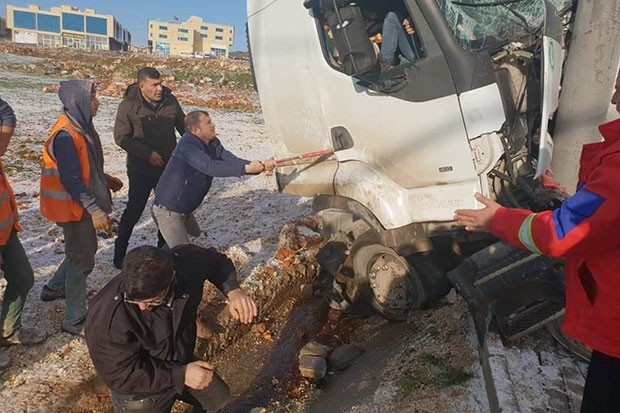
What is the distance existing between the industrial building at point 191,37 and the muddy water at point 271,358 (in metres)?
81.7

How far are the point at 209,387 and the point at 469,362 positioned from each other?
167cm

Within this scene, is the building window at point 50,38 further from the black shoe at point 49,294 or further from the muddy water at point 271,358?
the muddy water at point 271,358

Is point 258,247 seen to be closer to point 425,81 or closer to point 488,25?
point 425,81

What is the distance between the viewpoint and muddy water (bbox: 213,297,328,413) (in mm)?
3768

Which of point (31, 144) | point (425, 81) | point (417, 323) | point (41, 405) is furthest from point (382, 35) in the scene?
point (31, 144)

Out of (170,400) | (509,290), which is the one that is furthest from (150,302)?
(509,290)

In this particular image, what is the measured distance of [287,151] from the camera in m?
4.64

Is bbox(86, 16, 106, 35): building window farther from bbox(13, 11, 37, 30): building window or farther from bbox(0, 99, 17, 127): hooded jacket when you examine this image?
bbox(0, 99, 17, 127): hooded jacket

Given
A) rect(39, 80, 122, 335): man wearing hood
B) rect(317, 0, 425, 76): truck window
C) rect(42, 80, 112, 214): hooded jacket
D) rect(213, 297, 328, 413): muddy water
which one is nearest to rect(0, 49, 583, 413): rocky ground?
rect(213, 297, 328, 413): muddy water

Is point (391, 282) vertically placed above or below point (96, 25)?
below

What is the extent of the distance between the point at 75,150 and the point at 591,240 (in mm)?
3161

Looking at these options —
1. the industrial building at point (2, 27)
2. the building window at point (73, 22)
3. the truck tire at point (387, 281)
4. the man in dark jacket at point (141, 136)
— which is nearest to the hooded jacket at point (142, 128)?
the man in dark jacket at point (141, 136)

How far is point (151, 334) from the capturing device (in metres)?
2.45

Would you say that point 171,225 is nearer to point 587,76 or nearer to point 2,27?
point 587,76
